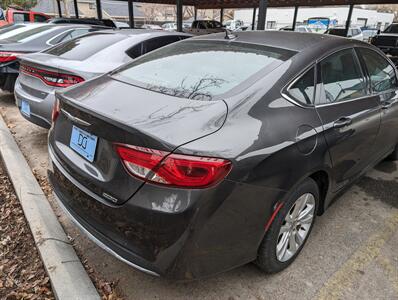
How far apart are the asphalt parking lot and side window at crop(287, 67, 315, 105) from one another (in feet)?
3.91

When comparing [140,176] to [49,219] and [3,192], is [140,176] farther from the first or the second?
[3,192]

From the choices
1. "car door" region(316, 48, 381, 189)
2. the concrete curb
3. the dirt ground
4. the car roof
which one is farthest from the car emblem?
"car door" region(316, 48, 381, 189)

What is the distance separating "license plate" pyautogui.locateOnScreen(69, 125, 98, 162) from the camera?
6.22ft

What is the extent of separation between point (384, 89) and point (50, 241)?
3.19 metres

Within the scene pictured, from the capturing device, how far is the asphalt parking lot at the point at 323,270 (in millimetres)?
2156

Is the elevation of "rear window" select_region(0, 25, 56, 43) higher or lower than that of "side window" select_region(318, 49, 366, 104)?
lower

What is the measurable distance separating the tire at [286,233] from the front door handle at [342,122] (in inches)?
17.0

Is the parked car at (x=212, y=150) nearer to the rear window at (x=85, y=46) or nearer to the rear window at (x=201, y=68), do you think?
the rear window at (x=201, y=68)

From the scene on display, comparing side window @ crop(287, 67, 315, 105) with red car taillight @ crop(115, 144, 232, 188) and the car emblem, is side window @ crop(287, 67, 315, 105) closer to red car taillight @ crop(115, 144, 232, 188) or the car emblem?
red car taillight @ crop(115, 144, 232, 188)

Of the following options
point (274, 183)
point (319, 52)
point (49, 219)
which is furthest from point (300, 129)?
point (49, 219)

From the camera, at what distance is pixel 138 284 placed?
2197 millimetres

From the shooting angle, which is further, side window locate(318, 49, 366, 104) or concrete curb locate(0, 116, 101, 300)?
side window locate(318, 49, 366, 104)

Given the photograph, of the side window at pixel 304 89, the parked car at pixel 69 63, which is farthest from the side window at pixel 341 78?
the parked car at pixel 69 63

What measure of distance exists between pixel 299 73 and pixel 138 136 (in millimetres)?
1177
